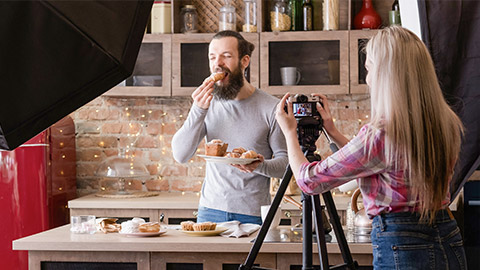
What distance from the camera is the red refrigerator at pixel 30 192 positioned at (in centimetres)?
366

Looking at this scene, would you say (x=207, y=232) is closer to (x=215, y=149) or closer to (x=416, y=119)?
(x=215, y=149)

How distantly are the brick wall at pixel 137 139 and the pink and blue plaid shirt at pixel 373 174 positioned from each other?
111 inches

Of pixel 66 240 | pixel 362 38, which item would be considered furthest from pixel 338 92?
pixel 66 240

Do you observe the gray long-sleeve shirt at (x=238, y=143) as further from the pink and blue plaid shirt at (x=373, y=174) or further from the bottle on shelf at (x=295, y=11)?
the bottle on shelf at (x=295, y=11)

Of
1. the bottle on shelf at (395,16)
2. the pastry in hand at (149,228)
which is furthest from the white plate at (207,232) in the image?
the bottle on shelf at (395,16)

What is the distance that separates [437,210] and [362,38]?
251 centimetres

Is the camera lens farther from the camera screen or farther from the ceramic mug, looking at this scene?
the ceramic mug

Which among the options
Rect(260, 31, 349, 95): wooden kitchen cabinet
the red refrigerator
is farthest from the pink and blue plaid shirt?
the red refrigerator

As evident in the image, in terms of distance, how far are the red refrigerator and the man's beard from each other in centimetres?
152

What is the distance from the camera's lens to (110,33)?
0.56 metres

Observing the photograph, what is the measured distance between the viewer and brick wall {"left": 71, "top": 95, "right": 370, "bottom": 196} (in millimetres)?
4367

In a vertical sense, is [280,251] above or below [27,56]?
below

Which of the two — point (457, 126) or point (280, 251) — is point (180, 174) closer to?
point (280, 251)

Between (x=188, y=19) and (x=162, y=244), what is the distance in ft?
7.22
